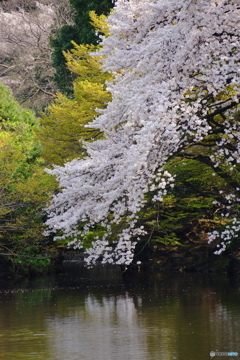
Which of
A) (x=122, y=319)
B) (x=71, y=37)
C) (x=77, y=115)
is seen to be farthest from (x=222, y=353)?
(x=71, y=37)

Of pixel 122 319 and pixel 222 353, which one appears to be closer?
pixel 222 353

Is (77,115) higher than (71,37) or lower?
lower

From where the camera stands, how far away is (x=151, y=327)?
1540 centimetres

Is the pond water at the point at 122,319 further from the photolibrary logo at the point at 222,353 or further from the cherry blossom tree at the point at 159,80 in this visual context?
the cherry blossom tree at the point at 159,80

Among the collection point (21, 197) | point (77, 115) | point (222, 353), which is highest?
point (77, 115)

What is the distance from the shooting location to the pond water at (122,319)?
1266 centimetres

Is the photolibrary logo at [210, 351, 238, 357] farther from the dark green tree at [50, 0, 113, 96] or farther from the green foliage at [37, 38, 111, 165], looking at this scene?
the dark green tree at [50, 0, 113, 96]

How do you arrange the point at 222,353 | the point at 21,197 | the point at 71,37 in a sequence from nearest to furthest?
the point at 222,353 → the point at 21,197 → the point at 71,37

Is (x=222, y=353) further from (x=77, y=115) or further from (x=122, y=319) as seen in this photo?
(x=77, y=115)

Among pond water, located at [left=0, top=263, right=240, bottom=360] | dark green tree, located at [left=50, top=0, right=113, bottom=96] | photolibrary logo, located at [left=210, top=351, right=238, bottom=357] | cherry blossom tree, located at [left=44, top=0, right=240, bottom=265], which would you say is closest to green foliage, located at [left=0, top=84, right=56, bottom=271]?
pond water, located at [left=0, top=263, right=240, bottom=360]

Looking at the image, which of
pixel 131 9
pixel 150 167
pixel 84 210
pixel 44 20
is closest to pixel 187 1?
pixel 131 9

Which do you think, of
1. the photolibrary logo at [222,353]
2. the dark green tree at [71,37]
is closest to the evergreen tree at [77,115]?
the dark green tree at [71,37]

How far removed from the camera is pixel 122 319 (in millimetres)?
17172

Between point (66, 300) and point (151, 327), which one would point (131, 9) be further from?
point (66, 300)
